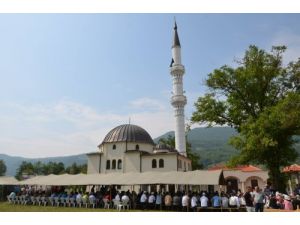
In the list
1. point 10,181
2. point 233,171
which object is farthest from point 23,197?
point 233,171

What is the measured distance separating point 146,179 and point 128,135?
15.9 metres

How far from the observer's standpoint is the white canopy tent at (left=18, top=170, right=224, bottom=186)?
68.4ft

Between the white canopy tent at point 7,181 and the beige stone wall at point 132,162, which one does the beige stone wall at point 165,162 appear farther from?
the white canopy tent at point 7,181

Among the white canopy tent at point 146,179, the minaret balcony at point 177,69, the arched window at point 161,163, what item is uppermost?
the minaret balcony at point 177,69

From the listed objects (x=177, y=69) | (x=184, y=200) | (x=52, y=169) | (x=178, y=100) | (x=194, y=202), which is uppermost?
(x=177, y=69)

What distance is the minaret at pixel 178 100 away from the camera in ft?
139

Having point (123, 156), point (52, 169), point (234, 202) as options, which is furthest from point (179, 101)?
point (52, 169)

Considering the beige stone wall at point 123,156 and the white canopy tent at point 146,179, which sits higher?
the beige stone wall at point 123,156

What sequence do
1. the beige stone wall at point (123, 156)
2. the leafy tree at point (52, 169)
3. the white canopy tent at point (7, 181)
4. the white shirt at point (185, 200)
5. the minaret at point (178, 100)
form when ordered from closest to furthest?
the white shirt at point (185, 200), the white canopy tent at point (7, 181), the beige stone wall at point (123, 156), the minaret at point (178, 100), the leafy tree at point (52, 169)

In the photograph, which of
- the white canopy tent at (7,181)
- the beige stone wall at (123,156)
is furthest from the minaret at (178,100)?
the white canopy tent at (7,181)

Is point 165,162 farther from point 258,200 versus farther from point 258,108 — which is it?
point 258,200

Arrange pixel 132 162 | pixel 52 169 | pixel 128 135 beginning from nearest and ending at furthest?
pixel 132 162
pixel 128 135
pixel 52 169

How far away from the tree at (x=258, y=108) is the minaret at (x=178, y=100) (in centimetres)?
1514

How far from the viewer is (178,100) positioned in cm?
4294
